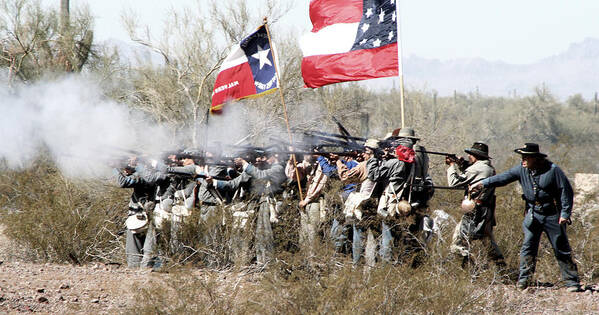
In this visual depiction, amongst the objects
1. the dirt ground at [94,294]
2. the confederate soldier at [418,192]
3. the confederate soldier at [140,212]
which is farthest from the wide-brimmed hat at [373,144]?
the confederate soldier at [140,212]

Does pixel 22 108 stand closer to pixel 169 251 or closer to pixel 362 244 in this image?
pixel 169 251

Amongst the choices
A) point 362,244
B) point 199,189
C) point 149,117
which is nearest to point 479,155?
point 362,244

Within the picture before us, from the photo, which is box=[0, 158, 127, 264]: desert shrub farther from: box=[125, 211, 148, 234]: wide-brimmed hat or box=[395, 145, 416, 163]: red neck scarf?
box=[395, 145, 416, 163]: red neck scarf

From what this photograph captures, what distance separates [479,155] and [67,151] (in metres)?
5.82

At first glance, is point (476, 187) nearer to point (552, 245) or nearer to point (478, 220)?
point (478, 220)

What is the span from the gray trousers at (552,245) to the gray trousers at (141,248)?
4.54m

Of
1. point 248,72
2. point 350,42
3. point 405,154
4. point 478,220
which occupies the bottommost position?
point 478,220

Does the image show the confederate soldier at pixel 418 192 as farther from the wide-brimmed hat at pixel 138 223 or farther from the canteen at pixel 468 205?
the wide-brimmed hat at pixel 138 223

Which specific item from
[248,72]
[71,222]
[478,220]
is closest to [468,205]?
[478,220]

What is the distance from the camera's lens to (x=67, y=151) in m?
9.49

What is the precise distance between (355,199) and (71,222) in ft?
13.0

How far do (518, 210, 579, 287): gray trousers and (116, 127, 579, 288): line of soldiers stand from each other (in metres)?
0.01

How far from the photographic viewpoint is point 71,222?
895 cm

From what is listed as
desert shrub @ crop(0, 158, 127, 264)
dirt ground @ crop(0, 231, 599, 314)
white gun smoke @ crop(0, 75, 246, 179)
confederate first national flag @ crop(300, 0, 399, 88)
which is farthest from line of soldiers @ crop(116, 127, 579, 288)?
confederate first national flag @ crop(300, 0, 399, 88)
